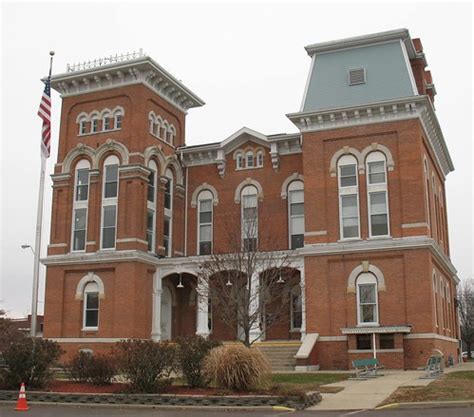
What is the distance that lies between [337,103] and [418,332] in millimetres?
12490

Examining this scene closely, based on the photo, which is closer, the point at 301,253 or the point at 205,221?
the point at 301,253

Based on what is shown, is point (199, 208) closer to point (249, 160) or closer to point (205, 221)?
point (205, 221)

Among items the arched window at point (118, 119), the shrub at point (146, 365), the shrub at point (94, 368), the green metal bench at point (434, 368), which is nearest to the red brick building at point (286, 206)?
the arched window at point (118, 119)

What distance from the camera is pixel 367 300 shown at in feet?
105

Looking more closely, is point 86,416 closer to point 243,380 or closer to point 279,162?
point 243,380

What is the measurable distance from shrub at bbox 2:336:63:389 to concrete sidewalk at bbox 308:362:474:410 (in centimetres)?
849

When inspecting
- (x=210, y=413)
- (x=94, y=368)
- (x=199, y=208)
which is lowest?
(x=210, y=413)

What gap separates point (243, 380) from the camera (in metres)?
18.0

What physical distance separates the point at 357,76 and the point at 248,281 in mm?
14148

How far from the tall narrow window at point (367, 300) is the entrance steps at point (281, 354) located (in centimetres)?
339

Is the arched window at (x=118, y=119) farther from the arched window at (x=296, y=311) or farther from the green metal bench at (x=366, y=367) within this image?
the green metal bench at (x=366, y=367)

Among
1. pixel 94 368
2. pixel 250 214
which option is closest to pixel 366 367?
pixel 94 368

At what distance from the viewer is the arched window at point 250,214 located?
31403 mm

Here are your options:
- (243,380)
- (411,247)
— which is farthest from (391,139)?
(243,380)
